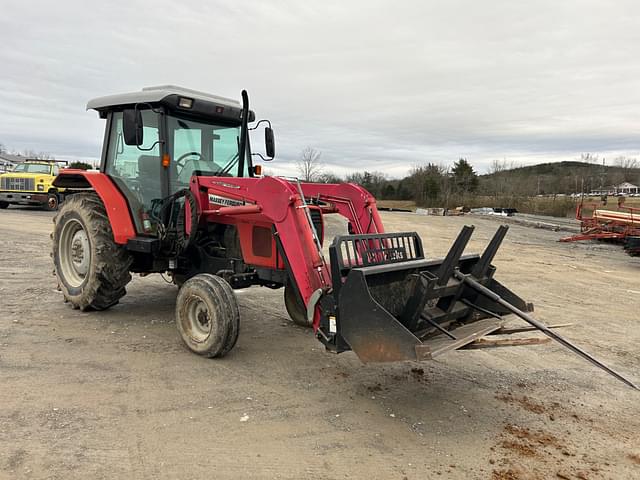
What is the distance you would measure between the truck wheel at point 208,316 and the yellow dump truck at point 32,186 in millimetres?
19530

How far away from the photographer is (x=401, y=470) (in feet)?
9.94

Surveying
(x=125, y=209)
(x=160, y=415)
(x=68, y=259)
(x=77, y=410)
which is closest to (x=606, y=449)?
(x=160, y=415)

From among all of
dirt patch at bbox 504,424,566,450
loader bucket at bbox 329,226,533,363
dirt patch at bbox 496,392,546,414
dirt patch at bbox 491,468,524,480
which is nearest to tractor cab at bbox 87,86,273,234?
loader bucket at bbox 329,226,533,363

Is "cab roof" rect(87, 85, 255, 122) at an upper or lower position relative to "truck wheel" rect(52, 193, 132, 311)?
upper

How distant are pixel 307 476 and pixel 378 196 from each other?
190 feet

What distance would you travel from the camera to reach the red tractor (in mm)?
3758

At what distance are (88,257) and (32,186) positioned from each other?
18426 mm

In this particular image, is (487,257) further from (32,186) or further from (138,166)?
(32,186)

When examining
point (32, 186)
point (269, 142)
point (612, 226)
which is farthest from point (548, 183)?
point (269, 142)

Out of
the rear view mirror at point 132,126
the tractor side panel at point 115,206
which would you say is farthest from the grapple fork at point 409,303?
the tractor side panel at point 115,206

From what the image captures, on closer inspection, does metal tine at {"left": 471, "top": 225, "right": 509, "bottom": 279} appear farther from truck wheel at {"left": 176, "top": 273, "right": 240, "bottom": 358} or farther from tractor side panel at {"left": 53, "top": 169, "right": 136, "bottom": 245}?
tractor side panel at {"left": 53, "top": 169, "right": 136, "bottom": 245}

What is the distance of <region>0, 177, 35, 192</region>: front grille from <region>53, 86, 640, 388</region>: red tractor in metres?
17.5

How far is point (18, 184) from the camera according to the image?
21.7m

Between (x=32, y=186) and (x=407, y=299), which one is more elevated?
(x=32, y=186)
